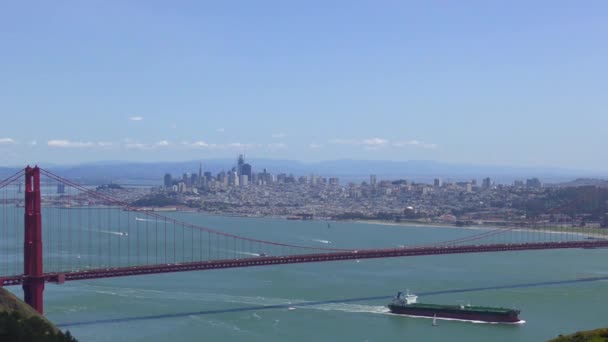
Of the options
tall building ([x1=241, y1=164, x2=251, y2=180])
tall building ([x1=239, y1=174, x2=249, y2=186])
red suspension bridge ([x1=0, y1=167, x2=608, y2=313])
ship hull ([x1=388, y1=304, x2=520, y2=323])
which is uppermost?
tall building ([x1=241, y1=164, x2=251, y2=180])

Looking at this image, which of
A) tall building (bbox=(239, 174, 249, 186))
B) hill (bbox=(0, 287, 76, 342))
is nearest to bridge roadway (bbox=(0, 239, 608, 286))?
hill (bbox=(0, 287, 76, 342))

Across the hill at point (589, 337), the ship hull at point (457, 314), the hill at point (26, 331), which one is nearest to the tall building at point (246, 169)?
the ship hull at point (457, 314)

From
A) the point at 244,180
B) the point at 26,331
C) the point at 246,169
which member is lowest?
the point at 26,331

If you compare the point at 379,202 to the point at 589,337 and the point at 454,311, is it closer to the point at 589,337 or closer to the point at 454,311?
the point at 454,311

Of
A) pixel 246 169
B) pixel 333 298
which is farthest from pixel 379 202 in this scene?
pixel 333 298

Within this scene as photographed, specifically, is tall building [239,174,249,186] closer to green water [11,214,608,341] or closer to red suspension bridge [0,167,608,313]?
red suspension bridge [0,167,608,313]

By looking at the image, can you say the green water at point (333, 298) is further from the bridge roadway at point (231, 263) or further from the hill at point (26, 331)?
the hill at point (26, 331)
